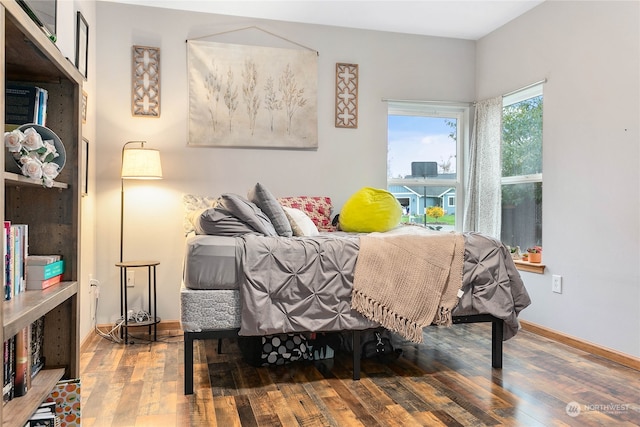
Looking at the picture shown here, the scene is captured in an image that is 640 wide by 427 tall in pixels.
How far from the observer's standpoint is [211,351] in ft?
9.59

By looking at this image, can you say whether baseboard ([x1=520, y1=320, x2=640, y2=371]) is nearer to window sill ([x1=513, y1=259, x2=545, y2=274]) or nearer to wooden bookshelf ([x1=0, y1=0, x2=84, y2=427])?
window sill ([x1=513, y1=259, x2=545, y2=274])

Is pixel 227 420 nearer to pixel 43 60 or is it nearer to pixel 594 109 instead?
pixel 43 60

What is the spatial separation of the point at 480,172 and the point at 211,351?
2646 mm

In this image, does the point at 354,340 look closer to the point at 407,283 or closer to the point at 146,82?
the point at 407,283

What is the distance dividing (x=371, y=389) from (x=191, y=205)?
6.24 ft

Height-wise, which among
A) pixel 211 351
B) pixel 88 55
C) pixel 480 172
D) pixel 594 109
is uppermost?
pixel 88 55

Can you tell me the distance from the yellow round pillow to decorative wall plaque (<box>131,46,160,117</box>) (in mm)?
1645

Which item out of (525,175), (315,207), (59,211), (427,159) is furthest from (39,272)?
(427,159)

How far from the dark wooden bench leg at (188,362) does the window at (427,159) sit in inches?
95.9

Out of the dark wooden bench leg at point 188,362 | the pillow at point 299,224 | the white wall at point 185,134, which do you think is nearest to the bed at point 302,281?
the dark wooden bench leg at point 188,362

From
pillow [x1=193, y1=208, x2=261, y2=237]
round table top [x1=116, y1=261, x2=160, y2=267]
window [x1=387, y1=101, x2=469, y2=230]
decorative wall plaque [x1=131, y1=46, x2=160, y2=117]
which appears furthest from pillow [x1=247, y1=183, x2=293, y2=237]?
window [x1=387, y1=101, x2=469, y2=230]

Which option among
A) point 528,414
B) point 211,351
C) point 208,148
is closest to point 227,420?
point 211,351

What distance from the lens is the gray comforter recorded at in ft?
7.38

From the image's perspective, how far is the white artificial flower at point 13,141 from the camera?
1.20 meters
